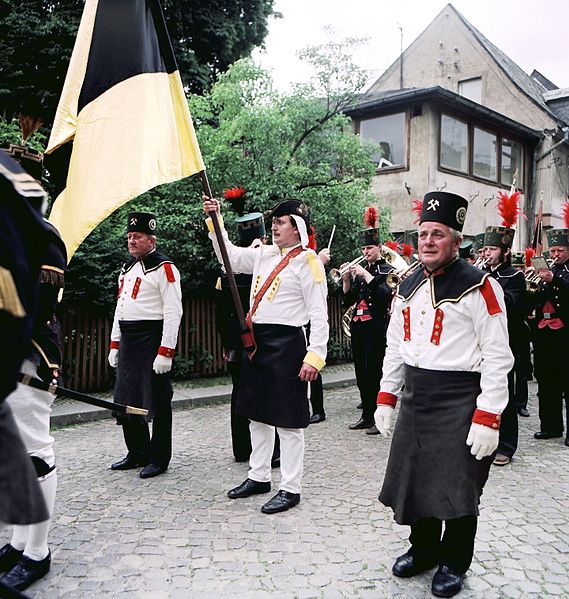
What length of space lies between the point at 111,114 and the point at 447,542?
3207 millimetres

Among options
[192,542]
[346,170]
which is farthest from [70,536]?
[346,170]

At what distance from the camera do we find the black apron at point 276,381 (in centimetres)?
439

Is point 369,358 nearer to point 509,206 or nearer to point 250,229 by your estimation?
point 250,229

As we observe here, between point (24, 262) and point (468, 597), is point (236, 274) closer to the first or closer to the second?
point (468, 597)

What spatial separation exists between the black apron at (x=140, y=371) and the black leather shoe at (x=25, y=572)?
1.89 m

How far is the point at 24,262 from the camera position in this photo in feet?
5.22

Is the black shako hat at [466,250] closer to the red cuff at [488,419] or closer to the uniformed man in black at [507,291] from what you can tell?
the uniformed man in black at [507,291]

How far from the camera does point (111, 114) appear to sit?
357 cm

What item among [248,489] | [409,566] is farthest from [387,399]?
[248,489]

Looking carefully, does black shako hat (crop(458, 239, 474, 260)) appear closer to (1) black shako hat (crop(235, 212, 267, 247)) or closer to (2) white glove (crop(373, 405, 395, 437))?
(1) black shako hat (crop(235, 212, 267, 247))

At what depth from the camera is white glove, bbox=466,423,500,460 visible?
2.89m

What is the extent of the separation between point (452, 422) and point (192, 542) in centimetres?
190

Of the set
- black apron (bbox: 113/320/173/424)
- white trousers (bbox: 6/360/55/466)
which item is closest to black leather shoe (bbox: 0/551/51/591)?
white trousers (bbox: 6/360/55/466)

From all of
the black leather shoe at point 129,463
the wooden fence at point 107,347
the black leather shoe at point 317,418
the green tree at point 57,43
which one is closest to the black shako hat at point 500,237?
the black leather shoe at point 317,418
